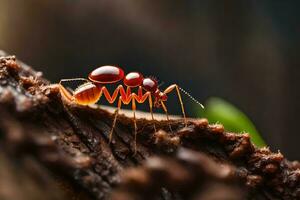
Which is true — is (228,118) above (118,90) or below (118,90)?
above

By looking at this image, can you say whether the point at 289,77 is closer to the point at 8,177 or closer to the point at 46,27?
the point at 46,27

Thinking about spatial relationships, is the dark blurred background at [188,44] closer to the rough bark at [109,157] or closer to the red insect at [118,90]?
the red insect at [118,90]

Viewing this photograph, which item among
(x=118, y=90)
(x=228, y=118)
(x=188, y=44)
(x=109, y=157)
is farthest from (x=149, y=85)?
(x=188, y=44)

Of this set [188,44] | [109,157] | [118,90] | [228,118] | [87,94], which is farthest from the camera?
[188,44]

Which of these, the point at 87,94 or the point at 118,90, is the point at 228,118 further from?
the point at 87,94

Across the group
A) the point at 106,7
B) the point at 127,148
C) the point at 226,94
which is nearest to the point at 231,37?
the point at 226,94

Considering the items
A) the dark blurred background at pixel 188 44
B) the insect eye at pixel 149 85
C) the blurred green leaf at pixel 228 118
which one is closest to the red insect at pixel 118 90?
the insect eye at pixel 149 85
